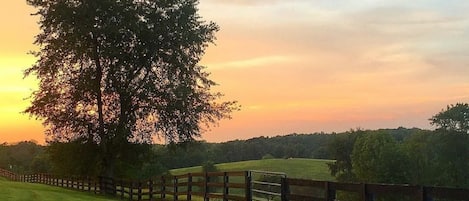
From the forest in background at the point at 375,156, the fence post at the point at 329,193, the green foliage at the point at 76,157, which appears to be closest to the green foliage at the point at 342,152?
the forest in background at the point at 375,156

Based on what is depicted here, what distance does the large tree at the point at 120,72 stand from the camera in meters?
33.6

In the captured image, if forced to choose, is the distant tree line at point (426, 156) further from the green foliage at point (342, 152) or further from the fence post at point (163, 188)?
the fence post at point (163, 188)

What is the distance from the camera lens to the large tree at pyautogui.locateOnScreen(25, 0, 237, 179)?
110ft

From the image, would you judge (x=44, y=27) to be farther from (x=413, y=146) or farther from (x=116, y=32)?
(x=413, y=146)

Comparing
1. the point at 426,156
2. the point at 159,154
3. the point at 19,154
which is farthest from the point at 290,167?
the point at 159,154

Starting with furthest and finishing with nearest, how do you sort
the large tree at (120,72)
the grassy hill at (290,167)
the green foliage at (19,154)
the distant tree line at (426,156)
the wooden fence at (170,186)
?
the green foliage at (19,154), the grassy hill at (290,167), the distant tree line at (426,156), the large tree at (120,72), the wooden fence at (170,186)

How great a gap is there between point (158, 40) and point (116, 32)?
108 inches

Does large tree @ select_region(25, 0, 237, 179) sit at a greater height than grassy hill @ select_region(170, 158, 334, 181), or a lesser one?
greater

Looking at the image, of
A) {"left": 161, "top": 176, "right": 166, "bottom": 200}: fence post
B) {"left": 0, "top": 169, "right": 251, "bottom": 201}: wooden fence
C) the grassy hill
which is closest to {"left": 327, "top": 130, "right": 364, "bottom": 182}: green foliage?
the grassy hill

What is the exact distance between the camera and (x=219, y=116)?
37031 millimetres

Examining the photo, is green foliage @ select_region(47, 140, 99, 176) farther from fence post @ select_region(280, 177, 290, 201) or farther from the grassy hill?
the grassy hill

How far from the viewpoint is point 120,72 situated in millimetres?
35062

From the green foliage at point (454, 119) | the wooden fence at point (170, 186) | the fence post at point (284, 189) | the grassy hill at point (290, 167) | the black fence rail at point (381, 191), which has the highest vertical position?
the green foliage at point (454, 119)

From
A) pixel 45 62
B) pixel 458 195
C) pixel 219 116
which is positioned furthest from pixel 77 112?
pixel 458 195
